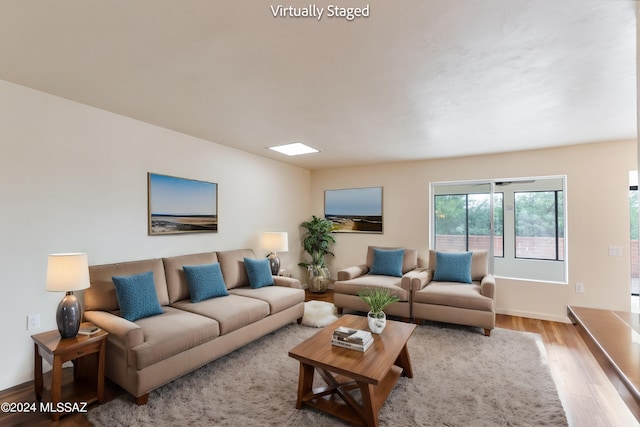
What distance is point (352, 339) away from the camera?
2250 mm

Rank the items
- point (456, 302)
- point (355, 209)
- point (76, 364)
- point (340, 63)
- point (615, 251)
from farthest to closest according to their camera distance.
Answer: point (355, 209) < point (615, 251) < point (456, 302) < point (76, 364) < point (340, 63)

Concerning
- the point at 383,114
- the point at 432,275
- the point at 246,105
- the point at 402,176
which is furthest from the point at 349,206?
the point at 246,105

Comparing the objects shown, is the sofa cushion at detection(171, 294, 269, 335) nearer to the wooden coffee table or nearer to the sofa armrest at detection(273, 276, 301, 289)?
the sofa armrest at detection(273, 276, 301, 289)

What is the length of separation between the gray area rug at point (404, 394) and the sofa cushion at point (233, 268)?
3.14 feet

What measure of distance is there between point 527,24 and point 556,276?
18.6ft

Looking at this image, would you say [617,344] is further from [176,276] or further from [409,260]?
[409,260]

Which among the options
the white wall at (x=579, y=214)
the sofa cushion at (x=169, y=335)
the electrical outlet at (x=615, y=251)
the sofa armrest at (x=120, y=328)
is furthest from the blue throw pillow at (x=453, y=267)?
the sofa armrest at (x=120, y=328)

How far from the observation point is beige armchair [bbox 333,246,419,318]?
3928mm

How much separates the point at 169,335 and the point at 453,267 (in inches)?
144

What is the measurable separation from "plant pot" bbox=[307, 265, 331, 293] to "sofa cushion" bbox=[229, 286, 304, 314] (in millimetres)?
1664

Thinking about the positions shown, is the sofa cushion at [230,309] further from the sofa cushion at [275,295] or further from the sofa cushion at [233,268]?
the sofa cushion at [233,268]

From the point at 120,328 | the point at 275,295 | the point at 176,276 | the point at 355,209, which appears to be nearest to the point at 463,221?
the point at 355,209

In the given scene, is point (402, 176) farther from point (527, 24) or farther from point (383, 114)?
point (527, 24)

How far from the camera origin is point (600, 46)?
1.78 meters
